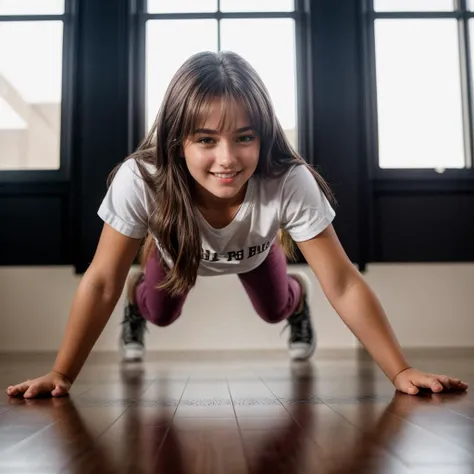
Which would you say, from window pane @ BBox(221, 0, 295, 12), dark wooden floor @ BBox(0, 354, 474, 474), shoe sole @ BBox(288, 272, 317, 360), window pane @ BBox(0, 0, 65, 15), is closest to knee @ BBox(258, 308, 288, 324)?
shoe sole @ BBox(288, 272, 317, 360)

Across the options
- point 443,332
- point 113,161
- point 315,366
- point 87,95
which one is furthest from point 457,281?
point 87,95

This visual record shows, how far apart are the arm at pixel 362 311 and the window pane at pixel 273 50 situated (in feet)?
6.00

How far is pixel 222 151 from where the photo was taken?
45.5 inches

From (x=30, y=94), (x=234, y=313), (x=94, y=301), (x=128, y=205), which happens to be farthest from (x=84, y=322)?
(x=30, y=94)

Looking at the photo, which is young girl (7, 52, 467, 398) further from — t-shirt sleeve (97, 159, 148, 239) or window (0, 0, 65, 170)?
window (0, 0, 65, 170)

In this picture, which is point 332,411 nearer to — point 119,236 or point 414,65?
point 119,236

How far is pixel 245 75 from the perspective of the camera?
1.20 meters

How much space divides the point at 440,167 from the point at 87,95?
167 centimetres

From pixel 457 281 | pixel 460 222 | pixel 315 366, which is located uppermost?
pixel 460 222

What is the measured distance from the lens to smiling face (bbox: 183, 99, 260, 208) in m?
1.15

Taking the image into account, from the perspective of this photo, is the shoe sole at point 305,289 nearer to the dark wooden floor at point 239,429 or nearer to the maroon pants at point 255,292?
the maroon pants at point 255,292

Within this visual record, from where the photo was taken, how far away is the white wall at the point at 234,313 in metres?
2.85

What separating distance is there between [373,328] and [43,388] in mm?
626

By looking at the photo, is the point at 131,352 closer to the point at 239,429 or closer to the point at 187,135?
the point at 187,135
